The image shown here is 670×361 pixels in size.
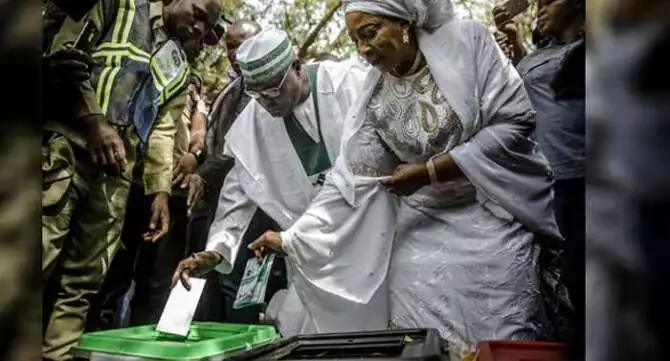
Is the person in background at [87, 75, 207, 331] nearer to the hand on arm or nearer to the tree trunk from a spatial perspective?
the tree trunk

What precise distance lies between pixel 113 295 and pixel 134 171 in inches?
12.9

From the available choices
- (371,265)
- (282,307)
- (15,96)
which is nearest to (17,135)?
(15,96)

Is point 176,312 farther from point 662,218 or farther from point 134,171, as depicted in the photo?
point 662,218

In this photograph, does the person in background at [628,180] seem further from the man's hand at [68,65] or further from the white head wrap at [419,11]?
the man's hand at [68,65]

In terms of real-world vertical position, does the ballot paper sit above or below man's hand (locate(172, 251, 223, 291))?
below

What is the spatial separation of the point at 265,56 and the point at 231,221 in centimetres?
43

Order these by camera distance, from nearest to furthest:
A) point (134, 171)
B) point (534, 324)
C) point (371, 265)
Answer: point (534, 324), point (371, 265), point (134, 171)

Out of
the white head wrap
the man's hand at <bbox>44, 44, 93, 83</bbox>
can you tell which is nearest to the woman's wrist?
the white head wrap

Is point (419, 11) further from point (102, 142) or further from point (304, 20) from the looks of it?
point (102, 142)

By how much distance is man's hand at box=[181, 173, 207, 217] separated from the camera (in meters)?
2.33

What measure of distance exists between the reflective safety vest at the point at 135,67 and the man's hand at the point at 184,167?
115mm

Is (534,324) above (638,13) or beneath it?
beneath

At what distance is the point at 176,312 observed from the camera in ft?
7.47

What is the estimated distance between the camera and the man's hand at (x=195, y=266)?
2.29 m
